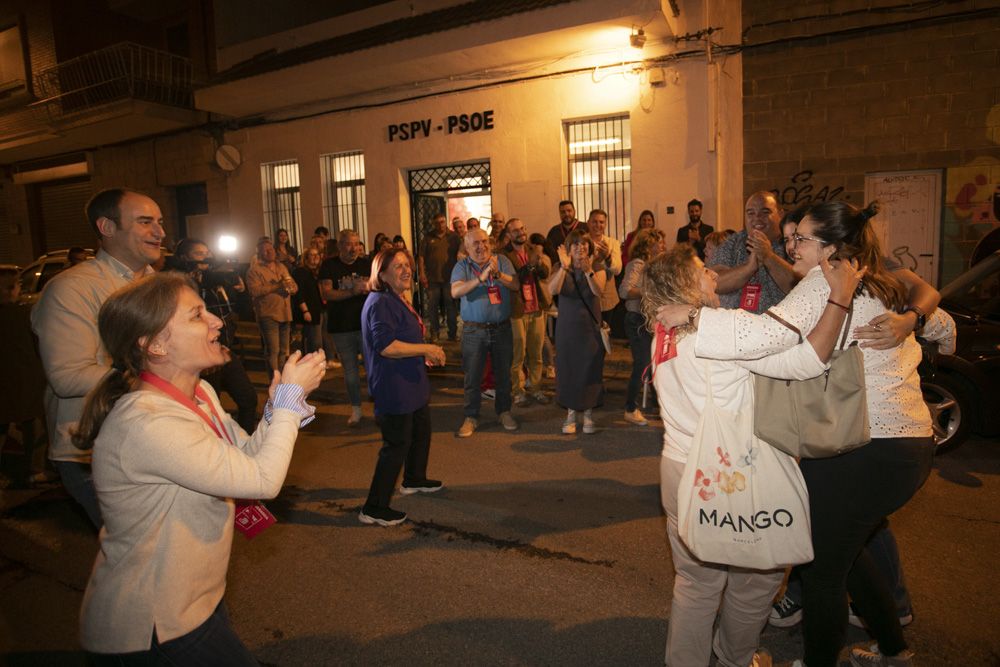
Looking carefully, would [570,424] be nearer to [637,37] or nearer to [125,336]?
[125,336]

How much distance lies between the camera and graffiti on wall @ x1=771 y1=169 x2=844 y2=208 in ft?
32.7

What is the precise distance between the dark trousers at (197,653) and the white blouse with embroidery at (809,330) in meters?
1.77

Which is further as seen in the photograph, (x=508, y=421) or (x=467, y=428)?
(x=508, y=421)

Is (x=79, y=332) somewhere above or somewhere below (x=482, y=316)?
above

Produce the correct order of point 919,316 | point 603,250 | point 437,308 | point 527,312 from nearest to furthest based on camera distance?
point 919,316 < point 603,250 < point 527,312 < point 437,308

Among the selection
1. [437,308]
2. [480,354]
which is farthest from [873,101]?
[437,308]

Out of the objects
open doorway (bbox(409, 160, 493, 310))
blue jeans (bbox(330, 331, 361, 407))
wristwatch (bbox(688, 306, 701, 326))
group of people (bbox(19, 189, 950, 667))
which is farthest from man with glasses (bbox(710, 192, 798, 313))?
open doorway (bbox(409, 160, 493, 310))

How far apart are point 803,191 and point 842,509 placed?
29.2 ft

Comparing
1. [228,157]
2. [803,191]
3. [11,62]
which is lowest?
[803,191]

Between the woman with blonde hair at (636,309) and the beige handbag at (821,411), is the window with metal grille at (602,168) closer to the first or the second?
the woman with blonde hair at (636,309)

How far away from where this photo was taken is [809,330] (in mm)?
2193

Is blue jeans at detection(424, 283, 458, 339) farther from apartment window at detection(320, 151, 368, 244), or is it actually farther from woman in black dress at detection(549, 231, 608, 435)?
woman in black dress at detection(549, 231, 608, 435)

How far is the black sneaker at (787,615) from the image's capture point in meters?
3.19

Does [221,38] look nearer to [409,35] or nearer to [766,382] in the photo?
[409,35]
